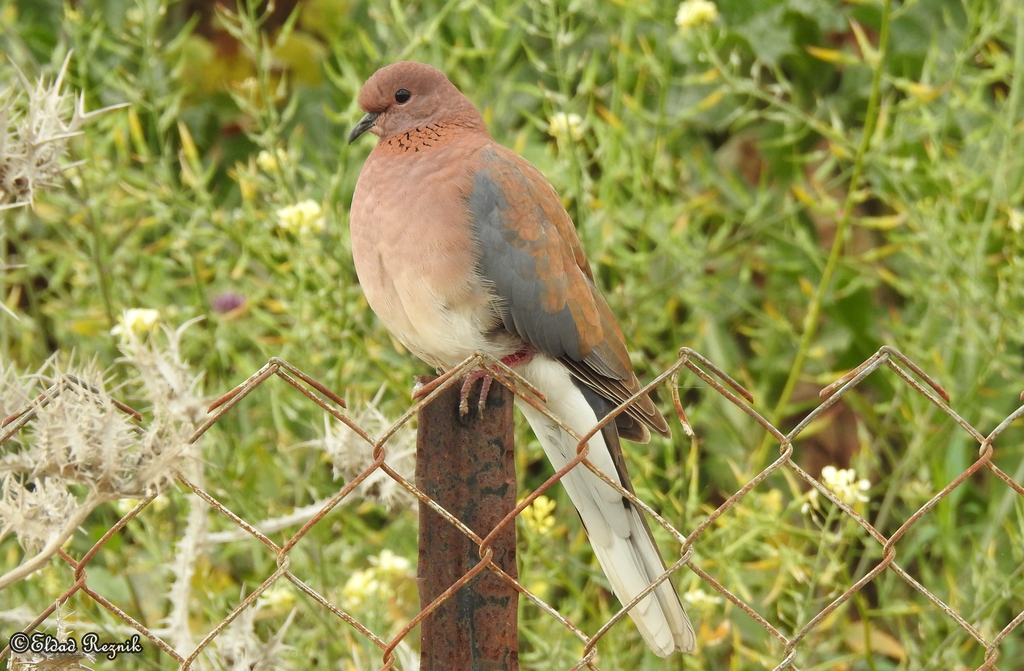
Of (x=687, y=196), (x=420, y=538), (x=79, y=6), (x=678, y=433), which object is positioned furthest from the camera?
(x=79, y=6)

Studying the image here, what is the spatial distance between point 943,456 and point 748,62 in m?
1.59

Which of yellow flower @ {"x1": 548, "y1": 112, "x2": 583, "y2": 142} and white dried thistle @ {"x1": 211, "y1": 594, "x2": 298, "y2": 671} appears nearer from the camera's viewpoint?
white dried thistle @ {"x1": 211, "y1": 594, "x2": 298, "y2": 671}

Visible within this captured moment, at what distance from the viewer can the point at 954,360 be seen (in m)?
2.98

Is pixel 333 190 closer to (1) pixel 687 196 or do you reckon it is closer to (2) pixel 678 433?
(2) pixel 678 433

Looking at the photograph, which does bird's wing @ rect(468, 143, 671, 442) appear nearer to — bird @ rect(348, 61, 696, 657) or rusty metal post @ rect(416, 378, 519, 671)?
bird @ rect(348, 61, 696, 657)

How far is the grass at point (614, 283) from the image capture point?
2570 mm

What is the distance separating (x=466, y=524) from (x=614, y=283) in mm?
1759

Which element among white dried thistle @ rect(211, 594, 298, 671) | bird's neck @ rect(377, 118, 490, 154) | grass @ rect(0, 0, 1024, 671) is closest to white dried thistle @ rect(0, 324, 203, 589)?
white dried thistle @ rect(211, 594, 298, 671)

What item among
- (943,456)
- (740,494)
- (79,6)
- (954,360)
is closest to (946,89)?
(954,360)

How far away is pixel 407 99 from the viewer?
2.56m

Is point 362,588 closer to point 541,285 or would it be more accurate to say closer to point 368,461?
point 368,461

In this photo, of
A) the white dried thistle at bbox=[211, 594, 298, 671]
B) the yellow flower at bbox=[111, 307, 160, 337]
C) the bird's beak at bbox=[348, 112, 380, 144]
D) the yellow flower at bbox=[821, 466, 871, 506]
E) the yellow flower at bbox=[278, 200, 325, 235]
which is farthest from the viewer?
the bird's beak at bbox=[348, 112, 380, 144]

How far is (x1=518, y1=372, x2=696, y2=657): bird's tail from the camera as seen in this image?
179cm

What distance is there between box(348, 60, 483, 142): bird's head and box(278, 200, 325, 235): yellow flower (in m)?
0.20
